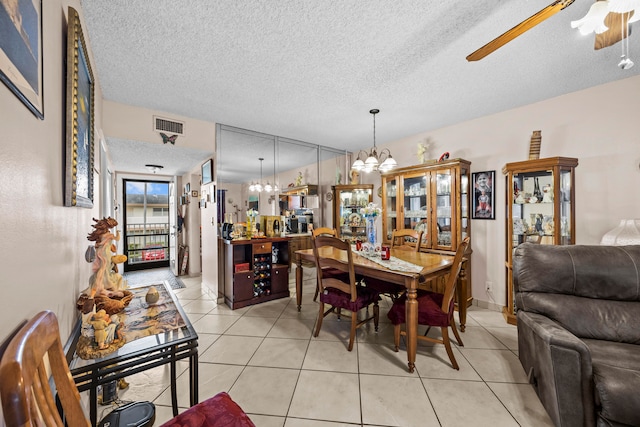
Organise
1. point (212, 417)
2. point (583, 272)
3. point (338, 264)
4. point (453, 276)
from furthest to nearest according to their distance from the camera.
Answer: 1. point (338, 264)
2. point (453, 276)
3. point (583, 272)
4. point (212, 417)

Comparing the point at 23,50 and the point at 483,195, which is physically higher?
the point at 23,50

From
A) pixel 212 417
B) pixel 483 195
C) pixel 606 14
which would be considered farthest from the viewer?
pixel 483 195

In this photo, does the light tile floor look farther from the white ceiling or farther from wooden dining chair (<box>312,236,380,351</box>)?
the white ceiling

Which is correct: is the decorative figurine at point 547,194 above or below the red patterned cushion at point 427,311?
above

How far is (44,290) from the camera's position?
3.08ft

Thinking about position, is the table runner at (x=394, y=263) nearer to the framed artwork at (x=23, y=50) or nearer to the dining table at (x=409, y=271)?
the dining table at (x=409, y=271)

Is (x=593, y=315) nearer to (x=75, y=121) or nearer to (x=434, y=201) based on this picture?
(x=434, y=201)

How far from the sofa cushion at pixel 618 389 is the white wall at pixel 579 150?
1.79 metres

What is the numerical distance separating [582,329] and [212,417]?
2.33 m

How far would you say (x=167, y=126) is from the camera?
327 cm

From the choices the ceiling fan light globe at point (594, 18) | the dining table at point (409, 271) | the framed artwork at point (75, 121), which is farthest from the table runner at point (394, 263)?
the framed artwork at point (75, 121)

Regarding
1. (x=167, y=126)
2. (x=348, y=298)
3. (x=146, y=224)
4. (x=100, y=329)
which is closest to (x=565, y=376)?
(x=348, y=298)

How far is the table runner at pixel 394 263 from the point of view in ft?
7.18

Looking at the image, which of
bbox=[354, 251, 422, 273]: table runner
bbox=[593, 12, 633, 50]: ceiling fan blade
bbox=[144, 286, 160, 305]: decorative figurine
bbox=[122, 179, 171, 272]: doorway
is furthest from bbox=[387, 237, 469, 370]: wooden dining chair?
bbox=[122, 179, 171, 272]: doorway
